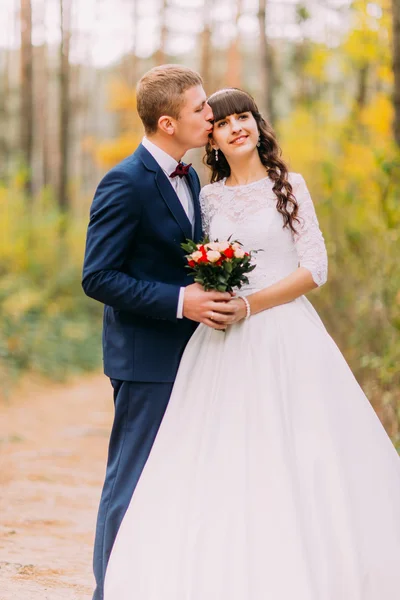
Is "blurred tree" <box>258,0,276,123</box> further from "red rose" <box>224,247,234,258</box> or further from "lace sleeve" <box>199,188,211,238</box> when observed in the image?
"red rose" <box>224,247,234,258</box>

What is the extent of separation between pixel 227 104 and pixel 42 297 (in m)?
9.23

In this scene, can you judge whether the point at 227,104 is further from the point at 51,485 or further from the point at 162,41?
the point at 162,41

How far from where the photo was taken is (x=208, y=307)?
10.2 feet

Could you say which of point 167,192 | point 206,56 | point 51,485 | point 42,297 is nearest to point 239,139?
point 167,192

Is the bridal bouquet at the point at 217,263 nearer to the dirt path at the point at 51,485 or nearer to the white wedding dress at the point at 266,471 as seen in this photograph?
the white wedding dress at the point at 266,471

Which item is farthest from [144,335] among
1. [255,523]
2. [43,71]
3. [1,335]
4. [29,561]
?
[43,71]

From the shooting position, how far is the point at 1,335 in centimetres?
1011

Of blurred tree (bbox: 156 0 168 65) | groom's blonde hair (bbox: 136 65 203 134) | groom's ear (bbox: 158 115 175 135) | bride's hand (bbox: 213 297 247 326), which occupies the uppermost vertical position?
blurred tree (bbox: 156 0 168 65)

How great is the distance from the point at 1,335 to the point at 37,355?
2.11 ft

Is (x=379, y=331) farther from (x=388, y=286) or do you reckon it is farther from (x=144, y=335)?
(x=144, y=335)

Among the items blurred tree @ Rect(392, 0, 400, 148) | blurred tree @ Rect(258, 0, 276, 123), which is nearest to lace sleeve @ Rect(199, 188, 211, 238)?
blurred tree @ Rect(392, 0, 400, 148)

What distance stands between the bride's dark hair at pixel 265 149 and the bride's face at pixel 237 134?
0.09 ft

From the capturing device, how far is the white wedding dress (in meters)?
2.96

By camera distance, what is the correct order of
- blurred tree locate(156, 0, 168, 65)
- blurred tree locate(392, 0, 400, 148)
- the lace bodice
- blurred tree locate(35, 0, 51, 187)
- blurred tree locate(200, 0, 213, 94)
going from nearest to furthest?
the lace bodice
blurred tree locate(392, 0, 400, 148)
blurred tree locate(200, 0, 213, 94)
blurred tree locate(156, 0, 168, 65)
blurred tree locate(35, 0, 51, 187)
